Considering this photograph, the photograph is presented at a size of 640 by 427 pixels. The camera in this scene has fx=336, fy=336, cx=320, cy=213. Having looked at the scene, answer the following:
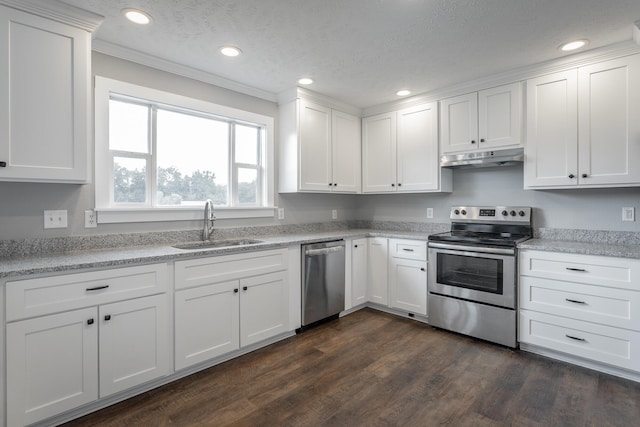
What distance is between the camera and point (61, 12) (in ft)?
6.49

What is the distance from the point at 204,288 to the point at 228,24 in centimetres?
181

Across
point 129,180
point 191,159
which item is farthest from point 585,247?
point 129,180

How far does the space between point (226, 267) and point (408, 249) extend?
1.88 metres

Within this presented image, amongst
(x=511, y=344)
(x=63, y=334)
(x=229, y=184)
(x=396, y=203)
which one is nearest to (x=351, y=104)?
(x=396, y=203)

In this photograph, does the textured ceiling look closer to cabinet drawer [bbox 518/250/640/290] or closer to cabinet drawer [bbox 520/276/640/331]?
cabinet drawer [bbox 518/250/640/290]

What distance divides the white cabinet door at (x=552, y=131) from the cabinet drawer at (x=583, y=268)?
0.64m

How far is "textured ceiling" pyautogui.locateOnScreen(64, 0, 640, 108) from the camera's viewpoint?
6.63ft

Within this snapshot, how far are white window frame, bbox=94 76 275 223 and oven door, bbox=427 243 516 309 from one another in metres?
1.87

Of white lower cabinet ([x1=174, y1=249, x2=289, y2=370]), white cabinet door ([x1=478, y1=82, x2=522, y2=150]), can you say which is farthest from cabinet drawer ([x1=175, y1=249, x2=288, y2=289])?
white cabinet door ([x1=478, y1=82, x2=522, y2=150])

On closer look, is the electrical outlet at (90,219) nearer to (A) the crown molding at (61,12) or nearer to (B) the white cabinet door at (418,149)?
(A) the crown molding at (61,12)

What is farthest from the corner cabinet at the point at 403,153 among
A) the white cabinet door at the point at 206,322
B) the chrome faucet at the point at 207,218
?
the white cabinet door at the point at 206,322

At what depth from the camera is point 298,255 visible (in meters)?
3.11

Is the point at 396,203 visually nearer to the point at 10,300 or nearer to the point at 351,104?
the point at 351,104

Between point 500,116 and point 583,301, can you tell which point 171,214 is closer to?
point 500,116
